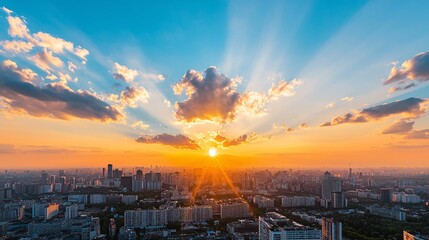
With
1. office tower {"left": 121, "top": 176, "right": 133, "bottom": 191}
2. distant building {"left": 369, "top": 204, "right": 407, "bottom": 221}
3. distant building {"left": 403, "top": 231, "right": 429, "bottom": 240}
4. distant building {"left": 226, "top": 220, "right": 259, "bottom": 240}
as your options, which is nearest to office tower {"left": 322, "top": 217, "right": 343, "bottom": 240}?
distant building {"left": 403, "top": 231, "right": 429, "bottom": 240}

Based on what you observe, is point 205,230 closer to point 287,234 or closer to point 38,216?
point 287,234

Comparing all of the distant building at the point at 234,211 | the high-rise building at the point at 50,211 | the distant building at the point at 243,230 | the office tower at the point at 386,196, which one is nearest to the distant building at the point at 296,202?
the distant building at the point at 234,211

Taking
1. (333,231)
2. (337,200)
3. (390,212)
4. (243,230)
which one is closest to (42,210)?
(243,230)

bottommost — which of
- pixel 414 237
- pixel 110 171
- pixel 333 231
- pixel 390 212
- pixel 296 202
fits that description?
pixel 296 202

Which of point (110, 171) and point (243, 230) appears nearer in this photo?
point (243, 230)

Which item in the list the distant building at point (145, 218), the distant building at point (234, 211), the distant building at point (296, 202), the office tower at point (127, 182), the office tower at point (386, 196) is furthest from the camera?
the office tower at point (127, 182)

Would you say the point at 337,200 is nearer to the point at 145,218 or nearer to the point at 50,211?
the point at 145,218

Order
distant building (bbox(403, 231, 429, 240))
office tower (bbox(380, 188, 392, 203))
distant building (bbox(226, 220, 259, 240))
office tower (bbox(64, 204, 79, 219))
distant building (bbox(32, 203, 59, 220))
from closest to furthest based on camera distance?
distant building (bbox(403, 231, 429, 240)) → distant building (bbox(226, 220, 259, 240)) → office tower (bbox(64, 204, 79, 219)) → distant building (bbox(32, 203, 59, 220)) → office tower (bbox(380, 188, 392, 203))

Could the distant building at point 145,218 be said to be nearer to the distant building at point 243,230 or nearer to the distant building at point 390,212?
the distant building at point 243,230

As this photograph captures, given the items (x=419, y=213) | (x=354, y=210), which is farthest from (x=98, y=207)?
(x=419, y=213)

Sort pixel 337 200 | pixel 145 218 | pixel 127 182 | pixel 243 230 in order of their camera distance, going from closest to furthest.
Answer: pixel 243 230 < pixel 145 218 < pixel 337 200 < pixel 127 182

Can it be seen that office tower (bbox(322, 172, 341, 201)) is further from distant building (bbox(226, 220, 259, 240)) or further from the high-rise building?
the high-rise building
